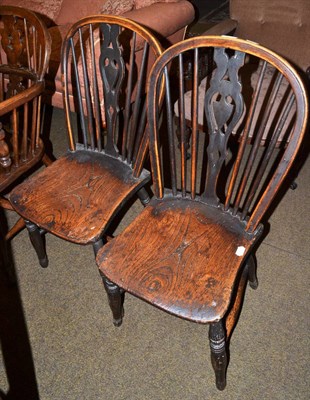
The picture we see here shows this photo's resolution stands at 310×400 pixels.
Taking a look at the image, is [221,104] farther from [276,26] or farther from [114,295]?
[276,26]

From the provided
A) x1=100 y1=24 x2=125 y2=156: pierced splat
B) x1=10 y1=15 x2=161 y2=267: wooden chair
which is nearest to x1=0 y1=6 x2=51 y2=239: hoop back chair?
x1=10 y1=15 x2=161 y2=267: wooden chair

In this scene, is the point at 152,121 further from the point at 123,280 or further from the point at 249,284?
the point at 249,284

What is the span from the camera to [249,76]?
2.06 metres

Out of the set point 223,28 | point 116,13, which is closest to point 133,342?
point 223,28

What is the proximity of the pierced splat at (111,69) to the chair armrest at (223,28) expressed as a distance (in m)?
0.82

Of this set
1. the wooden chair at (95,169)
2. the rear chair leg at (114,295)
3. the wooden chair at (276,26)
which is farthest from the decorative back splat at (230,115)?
the wooden chair at (276,26)

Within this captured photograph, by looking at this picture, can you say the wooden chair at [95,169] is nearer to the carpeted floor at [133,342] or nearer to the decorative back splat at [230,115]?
the decorative back splat at [230,115]

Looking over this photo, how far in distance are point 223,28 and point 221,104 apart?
117 centimetres

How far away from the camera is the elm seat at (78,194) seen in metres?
1.31

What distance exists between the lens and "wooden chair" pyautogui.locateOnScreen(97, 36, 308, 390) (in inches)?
40.9

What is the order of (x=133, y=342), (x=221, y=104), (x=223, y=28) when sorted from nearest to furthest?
(x=221, y=104) → (x=133, y=342) → (x=223, y=28)

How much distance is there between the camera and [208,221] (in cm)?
127

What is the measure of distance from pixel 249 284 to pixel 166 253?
2.08ft

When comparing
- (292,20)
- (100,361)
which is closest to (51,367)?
(100,361)
